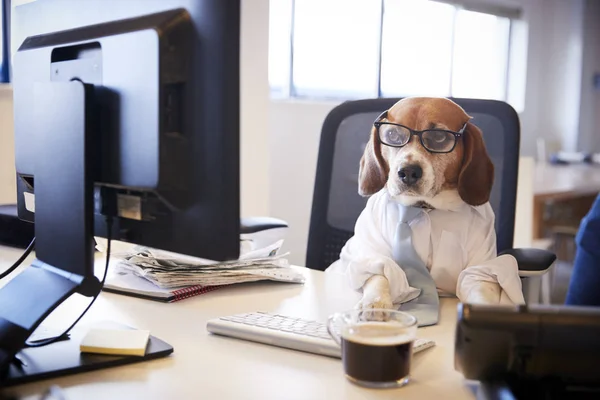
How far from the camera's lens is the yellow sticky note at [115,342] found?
2.64ft

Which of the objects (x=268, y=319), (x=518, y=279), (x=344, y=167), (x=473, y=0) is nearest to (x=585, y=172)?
(x=473, y=0)

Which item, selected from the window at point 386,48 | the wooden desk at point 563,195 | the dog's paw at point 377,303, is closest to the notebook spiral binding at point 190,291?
the dog's paw at point 377,303

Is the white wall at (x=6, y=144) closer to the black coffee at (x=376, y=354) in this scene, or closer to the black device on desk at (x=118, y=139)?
the black device on desk at (x=118, y=139)

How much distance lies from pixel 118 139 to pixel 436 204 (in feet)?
1.80

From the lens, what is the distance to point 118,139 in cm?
75

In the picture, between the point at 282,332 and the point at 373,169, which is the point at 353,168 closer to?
the point at 373,169

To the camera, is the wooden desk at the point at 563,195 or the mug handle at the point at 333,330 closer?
the mug handle at the point at 333,330

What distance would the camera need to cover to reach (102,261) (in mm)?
1433

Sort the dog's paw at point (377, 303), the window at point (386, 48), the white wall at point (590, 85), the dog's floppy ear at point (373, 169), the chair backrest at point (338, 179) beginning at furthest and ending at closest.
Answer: the white wall at point (590, 85) → the window at point (386, 48) → the chair backrest at point (338, 179) → the dog's floppy ear at point (373, 169) → the dog's paw at point (377, 303)

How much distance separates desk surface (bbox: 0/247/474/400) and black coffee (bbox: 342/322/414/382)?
0.7 inches

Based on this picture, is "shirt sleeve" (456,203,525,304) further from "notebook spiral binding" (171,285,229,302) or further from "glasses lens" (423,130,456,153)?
"notebook spiral binding" (171,285,229,302)

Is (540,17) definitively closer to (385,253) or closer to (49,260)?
(385,253)

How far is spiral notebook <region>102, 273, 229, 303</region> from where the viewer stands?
1.11m

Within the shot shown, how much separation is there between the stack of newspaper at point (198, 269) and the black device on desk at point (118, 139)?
0.33 m
